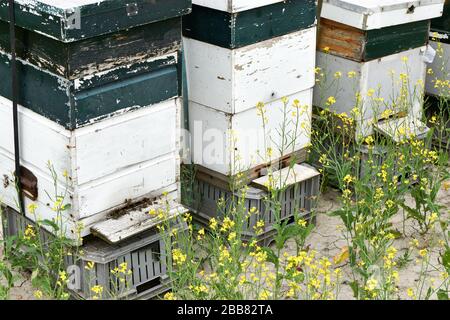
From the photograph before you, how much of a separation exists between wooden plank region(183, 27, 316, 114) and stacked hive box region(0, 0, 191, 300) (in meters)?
0.33

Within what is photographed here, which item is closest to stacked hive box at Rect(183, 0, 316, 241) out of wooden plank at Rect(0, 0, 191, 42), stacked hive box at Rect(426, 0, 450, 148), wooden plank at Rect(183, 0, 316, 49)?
wooden plank at Rect(183, 0, 316, 49)

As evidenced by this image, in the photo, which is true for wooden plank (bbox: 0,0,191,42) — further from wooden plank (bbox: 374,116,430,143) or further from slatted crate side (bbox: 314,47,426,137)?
wooden plank (bbox: 374,116,430,143)

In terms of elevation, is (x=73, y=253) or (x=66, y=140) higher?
(x=66, y=140)

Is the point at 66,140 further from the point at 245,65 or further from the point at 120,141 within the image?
the point at 245,65

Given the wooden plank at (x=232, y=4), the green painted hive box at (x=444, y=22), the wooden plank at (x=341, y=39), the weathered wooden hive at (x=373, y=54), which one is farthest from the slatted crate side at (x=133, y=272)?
the green painted hive box at (x=444, y=22)

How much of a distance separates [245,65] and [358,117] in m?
0.96

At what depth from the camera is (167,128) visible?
4.12 m

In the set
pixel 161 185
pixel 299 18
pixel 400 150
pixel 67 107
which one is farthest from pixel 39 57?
pixel 400 150

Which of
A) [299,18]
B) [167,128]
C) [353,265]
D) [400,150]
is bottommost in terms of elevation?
[353,265]

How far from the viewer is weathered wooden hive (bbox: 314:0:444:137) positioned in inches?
192

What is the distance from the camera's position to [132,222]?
4020 mm

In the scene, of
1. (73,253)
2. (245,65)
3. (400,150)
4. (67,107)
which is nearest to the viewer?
(67,107)

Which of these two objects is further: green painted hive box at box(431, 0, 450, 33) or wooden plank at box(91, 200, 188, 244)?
green painted hive box at box(431, 0, 450, 33)

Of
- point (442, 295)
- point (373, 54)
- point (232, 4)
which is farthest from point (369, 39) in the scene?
point (442, 295)
